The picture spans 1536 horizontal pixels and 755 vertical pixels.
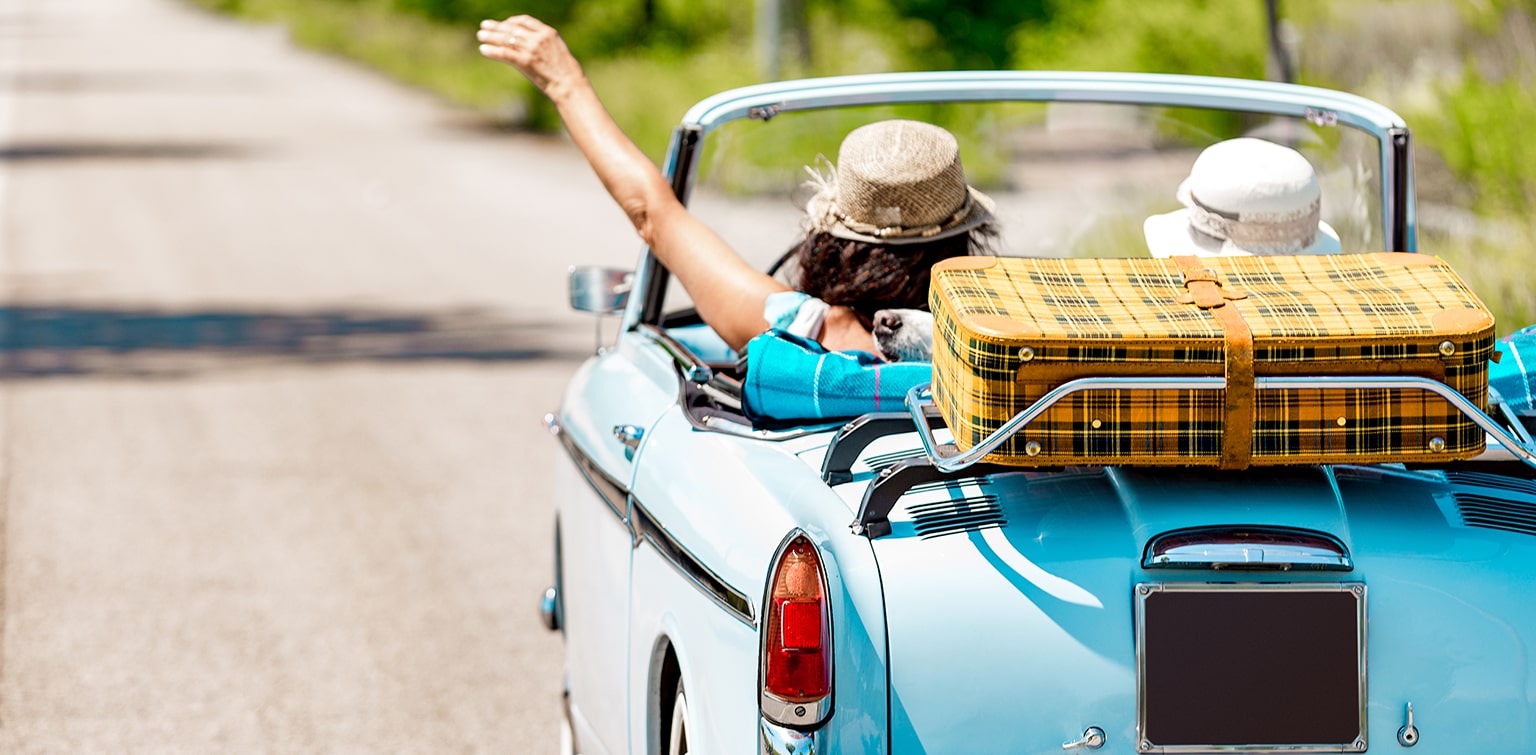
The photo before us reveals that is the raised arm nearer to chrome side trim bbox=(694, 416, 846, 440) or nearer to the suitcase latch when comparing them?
chrome side trim bbox=(694, 416, 846, 440)

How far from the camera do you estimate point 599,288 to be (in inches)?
171

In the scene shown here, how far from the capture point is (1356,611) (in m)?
2.47

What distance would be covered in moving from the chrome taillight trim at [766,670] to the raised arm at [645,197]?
112cm

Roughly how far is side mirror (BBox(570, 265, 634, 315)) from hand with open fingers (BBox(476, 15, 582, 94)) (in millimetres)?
417

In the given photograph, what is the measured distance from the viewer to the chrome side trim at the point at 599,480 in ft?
11.5

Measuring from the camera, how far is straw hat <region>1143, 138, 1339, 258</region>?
A: 309 centimetres

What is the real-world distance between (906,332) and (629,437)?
577 mm

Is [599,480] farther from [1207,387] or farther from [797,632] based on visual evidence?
[1207,387]

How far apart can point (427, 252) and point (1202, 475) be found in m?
14.2

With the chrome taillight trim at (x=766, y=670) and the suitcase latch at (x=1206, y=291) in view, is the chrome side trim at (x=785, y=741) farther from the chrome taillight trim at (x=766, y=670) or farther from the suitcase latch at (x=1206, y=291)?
the suitcase latch at (x=1206, y=291)

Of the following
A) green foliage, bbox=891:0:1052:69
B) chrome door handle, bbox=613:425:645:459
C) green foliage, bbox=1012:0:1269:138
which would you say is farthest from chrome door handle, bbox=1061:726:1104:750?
green foliage, bbox=891:0:1052:69

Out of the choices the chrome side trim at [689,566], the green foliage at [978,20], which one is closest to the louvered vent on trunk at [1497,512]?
the chrome side trim at [689,566]

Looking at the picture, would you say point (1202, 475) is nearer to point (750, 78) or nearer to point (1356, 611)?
point (1356, 611)

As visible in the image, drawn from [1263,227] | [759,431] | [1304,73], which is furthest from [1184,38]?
[759,431]
